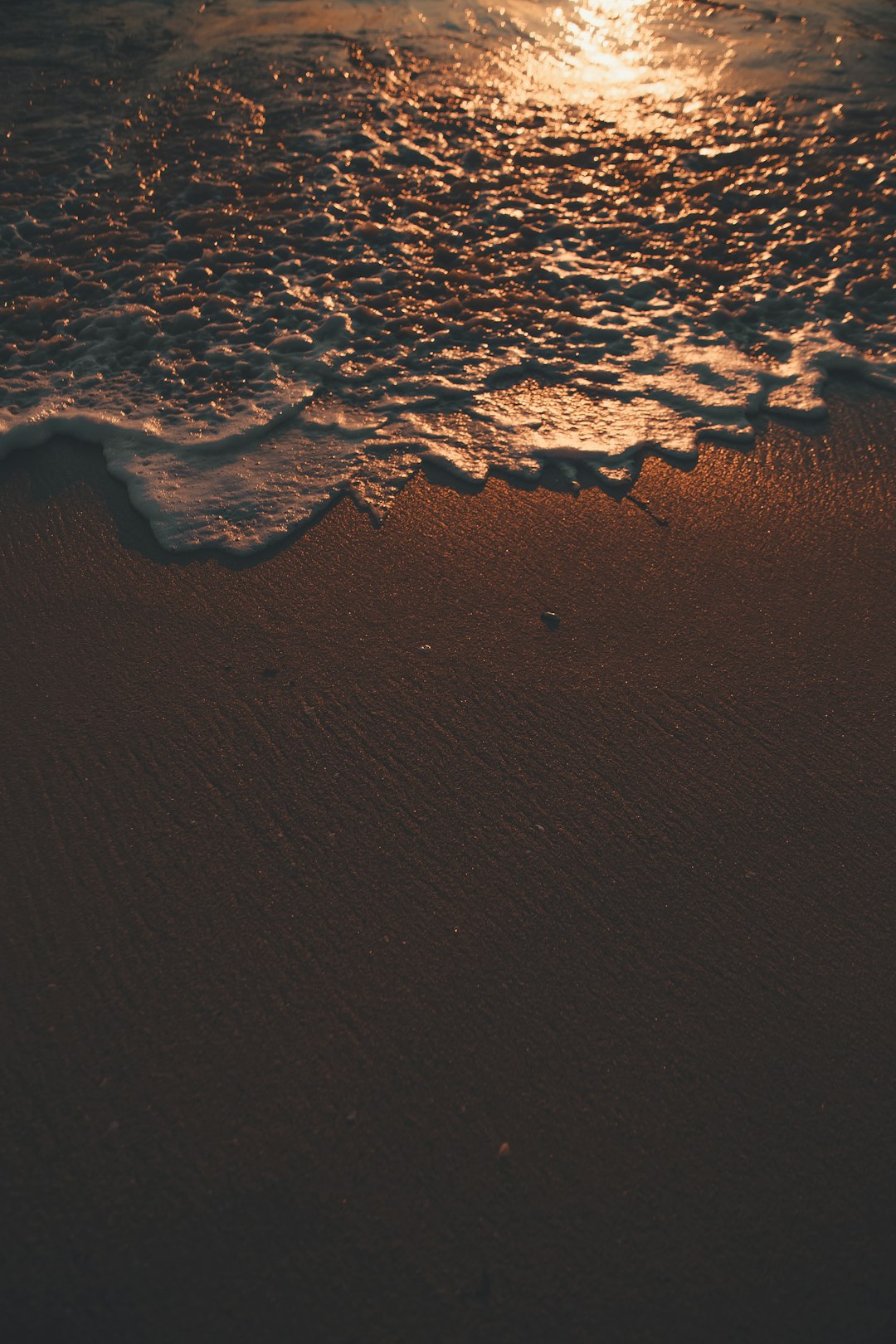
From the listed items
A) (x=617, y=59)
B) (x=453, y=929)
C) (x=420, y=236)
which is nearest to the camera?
(x=453, y=929)

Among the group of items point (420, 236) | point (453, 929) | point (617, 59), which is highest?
point (617, 59)

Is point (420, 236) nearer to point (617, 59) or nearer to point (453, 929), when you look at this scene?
point (617, 59)

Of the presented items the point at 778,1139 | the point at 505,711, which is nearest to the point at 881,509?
the point at 505,711

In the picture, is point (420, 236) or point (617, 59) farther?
point (617, 59)

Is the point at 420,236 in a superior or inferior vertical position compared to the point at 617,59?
inferior

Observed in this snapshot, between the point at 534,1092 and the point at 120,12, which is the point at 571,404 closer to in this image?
the point at 534,1092

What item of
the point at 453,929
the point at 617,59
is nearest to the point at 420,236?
the point at 617,59

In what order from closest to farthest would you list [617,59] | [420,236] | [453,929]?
1. [453,929]
2. [420,236]
3. [617,59]
